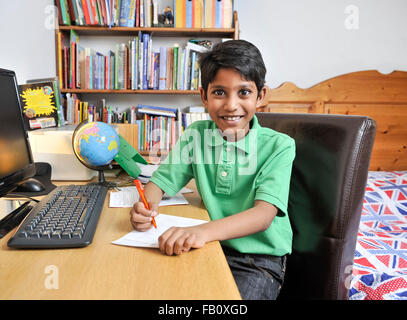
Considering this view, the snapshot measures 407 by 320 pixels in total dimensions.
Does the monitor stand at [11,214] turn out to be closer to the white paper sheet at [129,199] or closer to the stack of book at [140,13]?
the white paper sheet at [129,199]

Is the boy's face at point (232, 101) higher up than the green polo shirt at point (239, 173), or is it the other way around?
the boy's face at point (232, 101)

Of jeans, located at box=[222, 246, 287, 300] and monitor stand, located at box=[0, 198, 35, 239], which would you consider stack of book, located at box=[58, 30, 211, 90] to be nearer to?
monitor stand, located at box=[0, 198, 35, 239]

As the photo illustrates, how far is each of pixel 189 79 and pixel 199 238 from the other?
175cm

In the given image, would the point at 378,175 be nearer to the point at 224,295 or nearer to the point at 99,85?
the point at 224,295

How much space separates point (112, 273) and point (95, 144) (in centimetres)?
62

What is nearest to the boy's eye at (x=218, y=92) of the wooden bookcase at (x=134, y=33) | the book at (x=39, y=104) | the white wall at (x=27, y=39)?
the book at (x=39, y=104)

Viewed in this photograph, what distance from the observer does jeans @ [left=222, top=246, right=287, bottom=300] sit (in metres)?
0.81

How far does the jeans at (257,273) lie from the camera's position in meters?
0.81

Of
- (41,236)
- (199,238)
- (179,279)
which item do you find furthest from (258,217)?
(41,236)

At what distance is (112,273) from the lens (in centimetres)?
52

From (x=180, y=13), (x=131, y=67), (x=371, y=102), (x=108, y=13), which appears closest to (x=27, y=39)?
(x=108, y=13)

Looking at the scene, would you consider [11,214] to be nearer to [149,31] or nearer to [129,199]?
[129,199]

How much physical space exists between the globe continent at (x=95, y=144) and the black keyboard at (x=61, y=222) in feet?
0.64

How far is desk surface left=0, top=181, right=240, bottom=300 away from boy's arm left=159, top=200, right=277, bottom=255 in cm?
2
